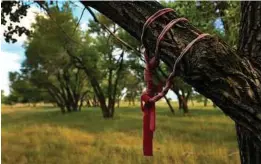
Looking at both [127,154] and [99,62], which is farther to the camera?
[99,62]

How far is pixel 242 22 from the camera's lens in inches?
120

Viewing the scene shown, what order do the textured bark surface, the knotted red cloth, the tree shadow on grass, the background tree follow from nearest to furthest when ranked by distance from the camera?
the textured bark surface, the knotted red cloth, the tree shadow on grass, the background tree

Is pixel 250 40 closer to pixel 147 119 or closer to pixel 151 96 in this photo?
pixel 151 96

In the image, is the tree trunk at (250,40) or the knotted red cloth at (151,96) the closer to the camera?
the knotted red cloth at (151,96)

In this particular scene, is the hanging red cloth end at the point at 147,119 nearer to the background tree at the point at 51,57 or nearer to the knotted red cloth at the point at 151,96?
the knotted red cloth at the point at 151,96

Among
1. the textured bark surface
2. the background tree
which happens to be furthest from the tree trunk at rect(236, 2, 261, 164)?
the background tree

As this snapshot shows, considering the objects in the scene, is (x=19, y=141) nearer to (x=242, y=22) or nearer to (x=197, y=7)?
(x=197, y=7)

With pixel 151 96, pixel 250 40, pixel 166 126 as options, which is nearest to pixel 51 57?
pixel 166 126

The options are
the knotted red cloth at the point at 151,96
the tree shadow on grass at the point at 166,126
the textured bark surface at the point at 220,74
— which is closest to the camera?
the textured bark surface at the point at 220,74

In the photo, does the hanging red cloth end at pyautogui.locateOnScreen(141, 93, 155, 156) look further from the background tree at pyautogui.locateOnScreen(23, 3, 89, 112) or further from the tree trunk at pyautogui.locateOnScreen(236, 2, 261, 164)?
the background tree at pyautogui.locateOnScreen(23, 3, 89, 112)

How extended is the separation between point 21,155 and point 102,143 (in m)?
3.07

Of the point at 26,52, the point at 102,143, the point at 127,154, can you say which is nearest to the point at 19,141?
the point at 102,143

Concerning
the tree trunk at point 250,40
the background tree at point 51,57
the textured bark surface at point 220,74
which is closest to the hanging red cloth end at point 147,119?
the textured bark surface at point 220,74

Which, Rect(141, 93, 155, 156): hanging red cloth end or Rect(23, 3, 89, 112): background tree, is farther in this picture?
Rect(23, 3, 89, 112): background tree
